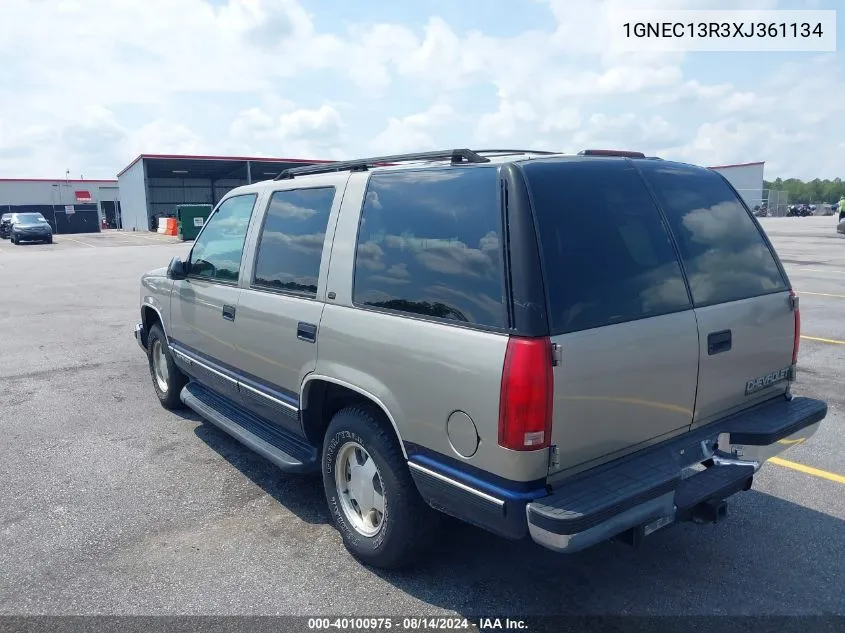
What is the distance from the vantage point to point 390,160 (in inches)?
144

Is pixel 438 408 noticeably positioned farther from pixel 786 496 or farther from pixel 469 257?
pixel 786 496

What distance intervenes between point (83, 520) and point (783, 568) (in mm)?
3997

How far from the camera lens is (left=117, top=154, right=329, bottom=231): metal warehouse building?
4897 cm

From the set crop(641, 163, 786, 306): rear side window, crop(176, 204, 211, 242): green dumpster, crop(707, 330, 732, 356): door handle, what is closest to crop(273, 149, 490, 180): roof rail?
crop(641, 163, 786, 306): rear side window

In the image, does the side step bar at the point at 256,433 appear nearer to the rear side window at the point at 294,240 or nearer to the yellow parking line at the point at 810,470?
the rear side window at the point at 294,240

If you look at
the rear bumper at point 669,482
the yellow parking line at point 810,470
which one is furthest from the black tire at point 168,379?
the yellow parking line at point 810,470

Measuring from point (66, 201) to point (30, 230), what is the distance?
33.1 metres

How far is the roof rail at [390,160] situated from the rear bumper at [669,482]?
154 centimetres

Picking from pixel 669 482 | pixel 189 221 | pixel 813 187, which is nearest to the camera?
pixel 669 482

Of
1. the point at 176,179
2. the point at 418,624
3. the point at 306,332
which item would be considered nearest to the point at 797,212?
the point at 176,179

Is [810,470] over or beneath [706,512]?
beneath

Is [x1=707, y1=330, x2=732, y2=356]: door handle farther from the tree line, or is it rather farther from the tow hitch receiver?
the tree line

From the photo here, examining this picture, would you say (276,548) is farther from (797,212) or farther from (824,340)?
(797,212)

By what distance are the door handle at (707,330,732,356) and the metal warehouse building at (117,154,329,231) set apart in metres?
46.2
